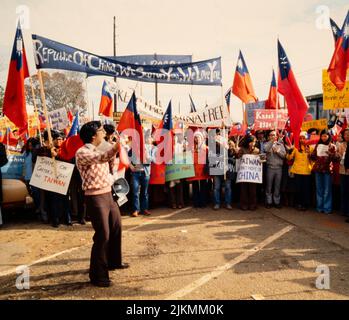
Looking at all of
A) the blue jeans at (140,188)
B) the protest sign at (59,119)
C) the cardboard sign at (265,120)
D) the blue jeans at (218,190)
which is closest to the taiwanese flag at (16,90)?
the blue jeans at (140,188)

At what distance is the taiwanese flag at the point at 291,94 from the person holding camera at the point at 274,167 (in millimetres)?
617

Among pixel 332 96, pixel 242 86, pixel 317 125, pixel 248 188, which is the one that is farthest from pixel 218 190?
pixel 332 96

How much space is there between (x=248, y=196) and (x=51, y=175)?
4.63 m

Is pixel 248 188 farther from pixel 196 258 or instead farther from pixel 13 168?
pixel 13 168

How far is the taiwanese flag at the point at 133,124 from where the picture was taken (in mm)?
6875

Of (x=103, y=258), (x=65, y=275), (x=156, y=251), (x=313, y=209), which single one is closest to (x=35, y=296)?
(x=65, y=275)

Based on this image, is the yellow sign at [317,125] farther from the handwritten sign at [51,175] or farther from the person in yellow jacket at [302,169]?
the handwritten sign at [51,175]

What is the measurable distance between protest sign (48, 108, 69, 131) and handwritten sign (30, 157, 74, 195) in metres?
2.52

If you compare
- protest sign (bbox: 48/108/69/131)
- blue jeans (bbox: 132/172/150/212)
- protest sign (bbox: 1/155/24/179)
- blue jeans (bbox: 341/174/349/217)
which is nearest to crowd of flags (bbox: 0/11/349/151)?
blue jeans (bbox: 132/172/150/212)

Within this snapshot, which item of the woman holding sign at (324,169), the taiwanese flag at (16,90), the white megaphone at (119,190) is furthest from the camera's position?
the woman holding sign at (324,169)

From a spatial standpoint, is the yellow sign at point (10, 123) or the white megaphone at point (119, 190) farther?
the yellow sign at point (10, 123)

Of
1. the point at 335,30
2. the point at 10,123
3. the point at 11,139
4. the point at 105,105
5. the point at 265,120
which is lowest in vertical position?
the point at 11,139

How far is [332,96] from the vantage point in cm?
773
